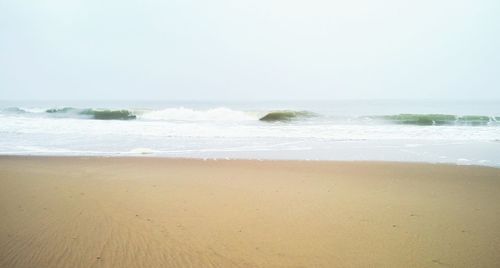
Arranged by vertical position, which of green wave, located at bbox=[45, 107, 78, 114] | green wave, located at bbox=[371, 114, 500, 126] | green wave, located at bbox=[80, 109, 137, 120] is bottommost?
green wave, located at bbox=[371, 114, 500, 126]

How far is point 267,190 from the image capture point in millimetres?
6266

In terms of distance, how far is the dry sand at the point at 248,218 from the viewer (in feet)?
11.4

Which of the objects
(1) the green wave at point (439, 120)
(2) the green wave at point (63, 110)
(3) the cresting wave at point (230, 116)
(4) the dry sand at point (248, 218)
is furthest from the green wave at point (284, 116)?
(4) the dry sand at point (248, 218)

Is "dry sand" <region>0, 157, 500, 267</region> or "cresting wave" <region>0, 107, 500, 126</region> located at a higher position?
"cresting wave" <region>0, 107, 500, 126</region>

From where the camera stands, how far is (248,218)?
15.2 feet

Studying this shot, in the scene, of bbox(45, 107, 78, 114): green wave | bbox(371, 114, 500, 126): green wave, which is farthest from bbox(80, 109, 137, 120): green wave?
bbox(371, 114, 500, 126): green wave

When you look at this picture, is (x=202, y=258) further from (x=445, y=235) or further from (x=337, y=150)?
(x=337, y=150)

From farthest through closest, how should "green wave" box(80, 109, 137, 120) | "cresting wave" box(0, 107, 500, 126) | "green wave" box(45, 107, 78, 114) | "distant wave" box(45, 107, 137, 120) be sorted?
"green wave" box(45, 107, 78, 114), "green wave" box(80, 109, 137, 120), "distant wave" box(45, 107, 137, 120), "cresting wave" box(0, 107, 500, 126)

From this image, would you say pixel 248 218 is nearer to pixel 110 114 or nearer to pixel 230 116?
pixel 230 116

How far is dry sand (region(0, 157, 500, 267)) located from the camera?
3465 mm

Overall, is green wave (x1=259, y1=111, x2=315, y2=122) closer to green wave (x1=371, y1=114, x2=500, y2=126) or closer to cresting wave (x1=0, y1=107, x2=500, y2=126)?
cresting wave (x1=0, y1=107, x2=500, y2=126)

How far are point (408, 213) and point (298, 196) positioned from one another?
166cm

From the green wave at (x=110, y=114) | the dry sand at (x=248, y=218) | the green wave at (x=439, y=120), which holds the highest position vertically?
the green wave at (x=110, y=114)

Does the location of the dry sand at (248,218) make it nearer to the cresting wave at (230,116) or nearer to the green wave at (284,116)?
the cresting wave at (230,116)
